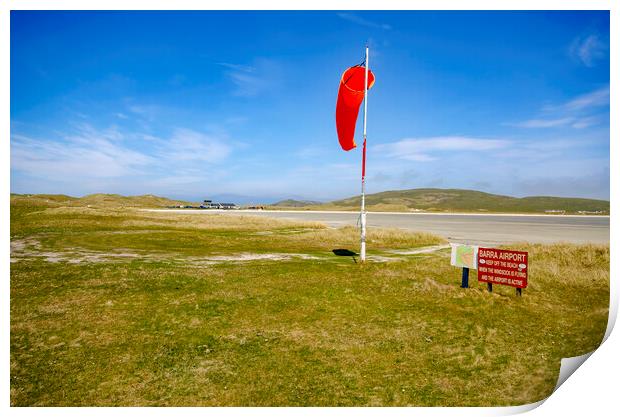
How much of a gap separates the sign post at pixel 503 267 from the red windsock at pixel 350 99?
6.51m

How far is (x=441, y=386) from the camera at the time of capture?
604cm

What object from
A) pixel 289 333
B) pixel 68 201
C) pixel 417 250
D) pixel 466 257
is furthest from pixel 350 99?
pixel 68 201

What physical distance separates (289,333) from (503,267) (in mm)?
7484

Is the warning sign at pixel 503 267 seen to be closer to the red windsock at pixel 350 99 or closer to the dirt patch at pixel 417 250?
the red windsock at pixel 350 99

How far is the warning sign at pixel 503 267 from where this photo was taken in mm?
11102

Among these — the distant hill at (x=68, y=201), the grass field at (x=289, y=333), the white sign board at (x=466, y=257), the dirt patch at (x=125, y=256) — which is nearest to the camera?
the grass field at (x=289, y=333)

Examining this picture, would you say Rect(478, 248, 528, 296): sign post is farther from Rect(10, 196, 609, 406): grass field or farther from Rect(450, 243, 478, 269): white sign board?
Rect(10, 196, 609, 406): grass field

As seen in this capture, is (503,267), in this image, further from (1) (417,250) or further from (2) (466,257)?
(1) (417,250)

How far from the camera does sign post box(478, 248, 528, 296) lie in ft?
36.4

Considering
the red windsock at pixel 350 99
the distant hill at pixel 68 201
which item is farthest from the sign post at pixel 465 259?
the distant hill at pixel 68 201

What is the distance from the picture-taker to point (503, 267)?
37.7ft

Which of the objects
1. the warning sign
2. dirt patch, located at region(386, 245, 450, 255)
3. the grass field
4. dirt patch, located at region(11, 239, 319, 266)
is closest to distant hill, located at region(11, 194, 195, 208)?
dirt patch, located at region(11, 239, 319, 266)
